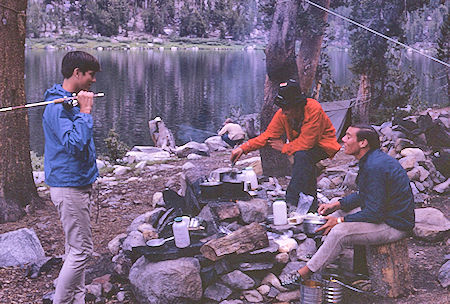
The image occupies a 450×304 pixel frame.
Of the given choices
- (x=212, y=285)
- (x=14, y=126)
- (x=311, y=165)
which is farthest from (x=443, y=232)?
(x=14, y=126)

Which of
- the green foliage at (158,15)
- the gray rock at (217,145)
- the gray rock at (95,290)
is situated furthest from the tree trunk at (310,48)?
the green foliage at (158,15)

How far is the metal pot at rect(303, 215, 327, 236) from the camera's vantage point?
463cm

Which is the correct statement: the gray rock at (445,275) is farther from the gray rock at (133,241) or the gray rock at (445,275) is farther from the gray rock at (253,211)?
the gray rock at (133,241)

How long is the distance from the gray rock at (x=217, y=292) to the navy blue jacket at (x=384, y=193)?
3.86 feet

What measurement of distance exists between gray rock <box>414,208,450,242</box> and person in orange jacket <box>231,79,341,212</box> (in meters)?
1.15

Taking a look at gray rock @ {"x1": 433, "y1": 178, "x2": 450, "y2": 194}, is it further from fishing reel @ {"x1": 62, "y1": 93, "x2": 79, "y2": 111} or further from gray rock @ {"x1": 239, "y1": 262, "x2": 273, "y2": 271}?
fishing reel @ {"x1": 62, "y1": 93, "x2": 79, "y2": 111}

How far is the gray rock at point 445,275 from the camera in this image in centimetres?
420

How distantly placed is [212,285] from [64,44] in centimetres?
7633

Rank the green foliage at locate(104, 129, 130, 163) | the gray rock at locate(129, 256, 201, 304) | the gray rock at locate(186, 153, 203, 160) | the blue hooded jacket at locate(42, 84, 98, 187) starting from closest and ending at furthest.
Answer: the blue hooded jacket at locate(42, 84, 98, 187)
the gray rock at locate(129, 256, 201, 304)
the gray rock at locate(186, 153, 203, 160)
the green foliage at locate(104, 129, 130, 163)

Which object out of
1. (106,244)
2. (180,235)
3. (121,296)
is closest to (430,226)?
(180,235)

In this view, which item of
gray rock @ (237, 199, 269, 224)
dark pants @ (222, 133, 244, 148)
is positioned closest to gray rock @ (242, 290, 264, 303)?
gray rock @ (237, 199, 269, 224)

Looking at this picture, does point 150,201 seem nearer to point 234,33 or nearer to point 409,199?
point 409,199

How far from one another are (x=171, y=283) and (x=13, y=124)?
334 centimetres

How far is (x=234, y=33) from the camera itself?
89438 mm
